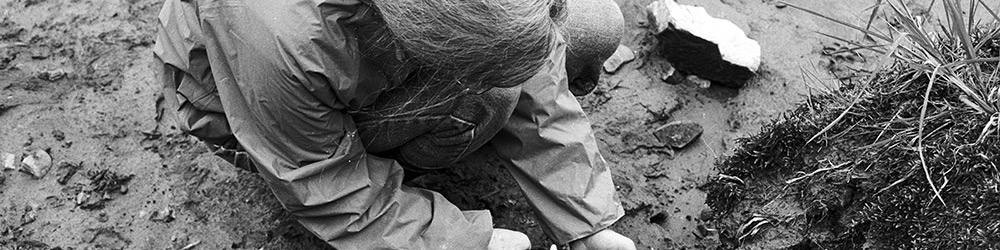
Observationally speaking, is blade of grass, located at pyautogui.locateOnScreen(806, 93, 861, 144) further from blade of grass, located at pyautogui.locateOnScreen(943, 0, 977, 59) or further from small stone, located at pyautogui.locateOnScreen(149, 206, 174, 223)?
small stone, located at pyautogui.locateOnScreen(149, 206, 174, 223)

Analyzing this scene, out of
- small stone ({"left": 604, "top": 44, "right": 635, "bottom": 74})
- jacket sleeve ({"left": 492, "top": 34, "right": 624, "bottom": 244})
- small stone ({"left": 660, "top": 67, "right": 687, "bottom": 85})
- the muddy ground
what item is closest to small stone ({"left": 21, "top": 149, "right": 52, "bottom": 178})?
the muddy ground

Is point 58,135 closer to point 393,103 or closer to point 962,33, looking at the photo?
point 393,103

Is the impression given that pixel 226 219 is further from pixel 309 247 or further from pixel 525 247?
pixel 525 247

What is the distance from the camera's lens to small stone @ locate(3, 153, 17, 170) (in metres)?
2.40

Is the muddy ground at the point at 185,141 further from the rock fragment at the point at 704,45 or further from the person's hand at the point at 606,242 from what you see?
the person's hand at the point at 606,242

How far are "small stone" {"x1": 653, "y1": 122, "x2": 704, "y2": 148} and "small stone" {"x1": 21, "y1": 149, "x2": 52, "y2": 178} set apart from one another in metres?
1.41

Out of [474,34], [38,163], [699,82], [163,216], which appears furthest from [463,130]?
[38,163]

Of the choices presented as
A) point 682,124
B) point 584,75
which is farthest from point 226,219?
point 682,124

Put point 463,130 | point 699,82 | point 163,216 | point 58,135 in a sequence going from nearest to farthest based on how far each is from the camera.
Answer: point 463,130 → point 163,216 → point 58,135 → point 699,82

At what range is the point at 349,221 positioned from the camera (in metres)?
1.94

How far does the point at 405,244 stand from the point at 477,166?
0.57 meters

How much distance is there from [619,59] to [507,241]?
831 millimetres

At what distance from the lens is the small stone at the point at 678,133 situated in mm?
2541

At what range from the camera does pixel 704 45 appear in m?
2.61
